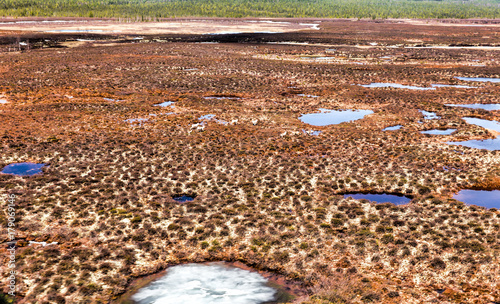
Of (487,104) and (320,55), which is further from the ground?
(320,55)

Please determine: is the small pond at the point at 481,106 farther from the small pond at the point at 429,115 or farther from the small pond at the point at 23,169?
the small pond at the point at 23,169

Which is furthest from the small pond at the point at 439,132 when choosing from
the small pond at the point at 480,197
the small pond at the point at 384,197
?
the small pond at the point at 384,197

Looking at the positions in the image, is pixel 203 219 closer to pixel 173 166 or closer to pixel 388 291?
pixel 173 166

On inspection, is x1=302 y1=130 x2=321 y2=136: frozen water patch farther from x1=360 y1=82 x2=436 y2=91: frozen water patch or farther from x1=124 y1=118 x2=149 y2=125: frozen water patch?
x1=360 y1=82 x2=436 y2=91: frozen water patch

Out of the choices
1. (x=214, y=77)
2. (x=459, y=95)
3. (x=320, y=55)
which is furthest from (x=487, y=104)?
(x=320, y=55)

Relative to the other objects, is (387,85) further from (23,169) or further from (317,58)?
(23,169)

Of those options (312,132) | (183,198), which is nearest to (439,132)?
(312,132)

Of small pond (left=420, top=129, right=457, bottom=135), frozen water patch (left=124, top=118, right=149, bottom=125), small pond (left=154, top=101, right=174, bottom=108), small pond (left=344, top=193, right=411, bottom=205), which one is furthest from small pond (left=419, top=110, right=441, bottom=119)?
frozen water patch (left=124, top=118, right=149, bottom=125)

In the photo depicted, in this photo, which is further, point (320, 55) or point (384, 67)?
point (320, 55)
